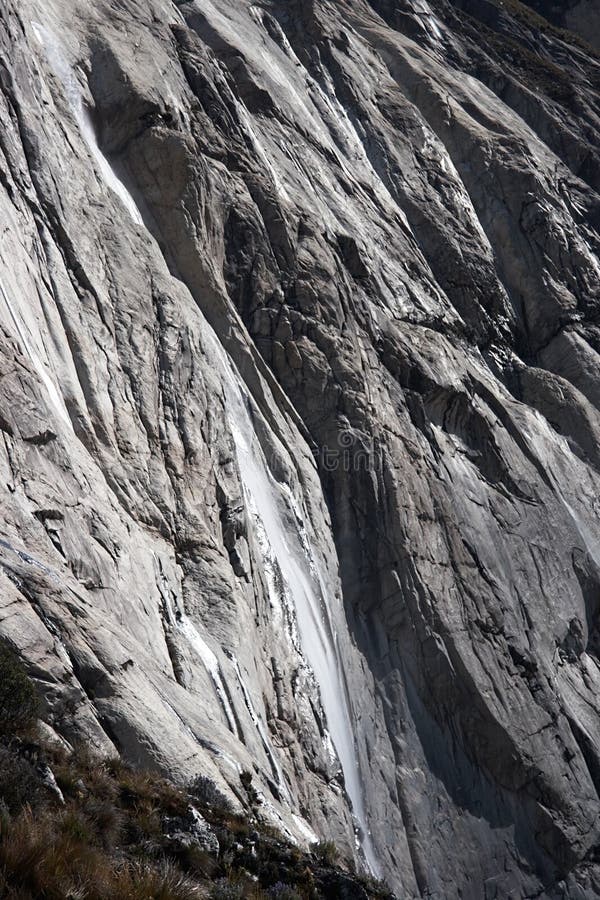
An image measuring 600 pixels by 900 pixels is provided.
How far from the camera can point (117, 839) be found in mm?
6457

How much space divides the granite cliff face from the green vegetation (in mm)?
1249

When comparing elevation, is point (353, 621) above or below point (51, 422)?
below

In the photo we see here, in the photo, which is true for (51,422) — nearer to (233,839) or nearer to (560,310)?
(233,839)

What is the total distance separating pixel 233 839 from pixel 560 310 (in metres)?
34.3

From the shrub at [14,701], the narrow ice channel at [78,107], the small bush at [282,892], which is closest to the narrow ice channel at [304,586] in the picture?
the narrow ice channel at [78,107]

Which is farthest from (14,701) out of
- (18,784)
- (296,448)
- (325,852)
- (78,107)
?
(78,107)

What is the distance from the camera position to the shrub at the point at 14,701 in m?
7.30

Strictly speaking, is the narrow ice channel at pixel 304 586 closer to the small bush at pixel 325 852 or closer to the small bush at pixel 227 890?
the small bush at pixel 325 852

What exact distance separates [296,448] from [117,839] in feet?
60.6

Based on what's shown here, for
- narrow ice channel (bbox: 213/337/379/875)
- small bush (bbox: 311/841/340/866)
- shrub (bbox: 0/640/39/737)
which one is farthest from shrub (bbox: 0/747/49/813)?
narrow ice channel (bbox: 213/337/379/875)

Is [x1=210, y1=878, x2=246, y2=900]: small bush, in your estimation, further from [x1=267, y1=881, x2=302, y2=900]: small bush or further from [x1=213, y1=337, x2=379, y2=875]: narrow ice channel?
[x1=213, y1=337, x2=379, y2=875]: narrow ice channel

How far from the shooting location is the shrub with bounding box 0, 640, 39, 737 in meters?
7.30

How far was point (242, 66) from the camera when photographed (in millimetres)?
34344

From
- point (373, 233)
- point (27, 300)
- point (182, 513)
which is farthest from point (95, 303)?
point (373, 233)
